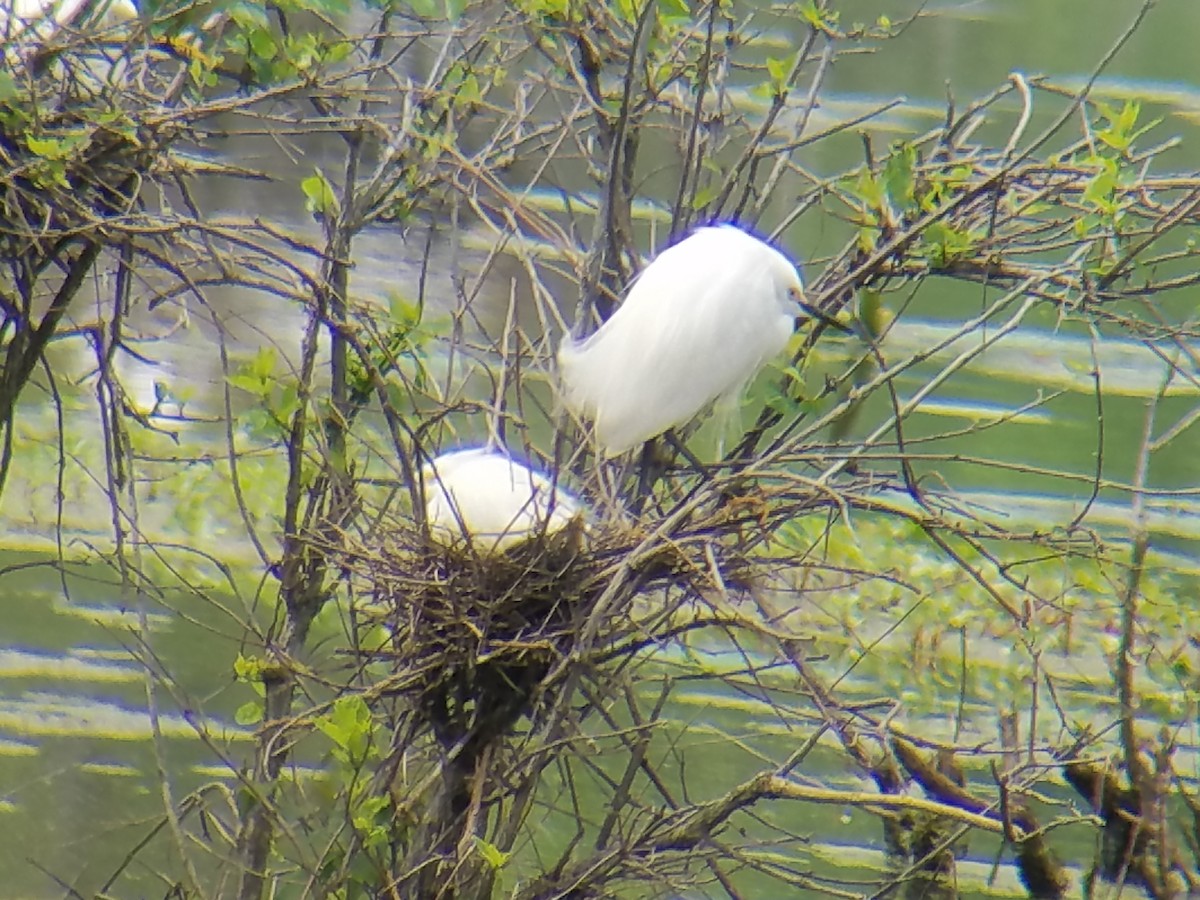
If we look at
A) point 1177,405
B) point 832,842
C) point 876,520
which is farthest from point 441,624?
point 1177,405

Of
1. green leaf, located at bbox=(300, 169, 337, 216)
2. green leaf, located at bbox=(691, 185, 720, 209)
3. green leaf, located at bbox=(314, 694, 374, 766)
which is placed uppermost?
green leaf, located at bbox=(691, 185, 720, 209)

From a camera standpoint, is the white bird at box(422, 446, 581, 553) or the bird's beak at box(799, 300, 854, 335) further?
the bird's beak at box(799, 300, 854, 335)

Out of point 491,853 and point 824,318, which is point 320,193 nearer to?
point 824,318

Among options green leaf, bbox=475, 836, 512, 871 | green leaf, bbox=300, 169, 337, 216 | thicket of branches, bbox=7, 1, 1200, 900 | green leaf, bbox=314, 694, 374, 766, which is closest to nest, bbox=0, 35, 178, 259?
thicket of branches, bbox=7, 1, 1200, 900

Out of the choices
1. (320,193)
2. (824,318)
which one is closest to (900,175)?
(824,318)

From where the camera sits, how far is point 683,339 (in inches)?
113

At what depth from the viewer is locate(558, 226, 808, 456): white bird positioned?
2691 mm

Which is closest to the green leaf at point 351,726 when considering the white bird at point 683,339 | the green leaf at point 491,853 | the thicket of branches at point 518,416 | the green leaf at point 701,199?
the thicket of branches at point 518,416

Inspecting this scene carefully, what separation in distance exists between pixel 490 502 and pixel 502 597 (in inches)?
10.7

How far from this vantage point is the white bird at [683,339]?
2691 mm

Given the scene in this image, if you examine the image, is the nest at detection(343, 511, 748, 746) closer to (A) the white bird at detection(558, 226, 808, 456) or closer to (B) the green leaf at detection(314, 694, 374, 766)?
(B) the green leaf at detection(314, 694, 374, 766)

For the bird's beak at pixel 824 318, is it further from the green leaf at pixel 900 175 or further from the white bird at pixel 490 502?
the white bird at pixel 490 502

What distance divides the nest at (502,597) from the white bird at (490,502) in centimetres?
4

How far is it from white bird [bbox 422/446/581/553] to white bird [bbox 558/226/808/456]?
0.52 feet
